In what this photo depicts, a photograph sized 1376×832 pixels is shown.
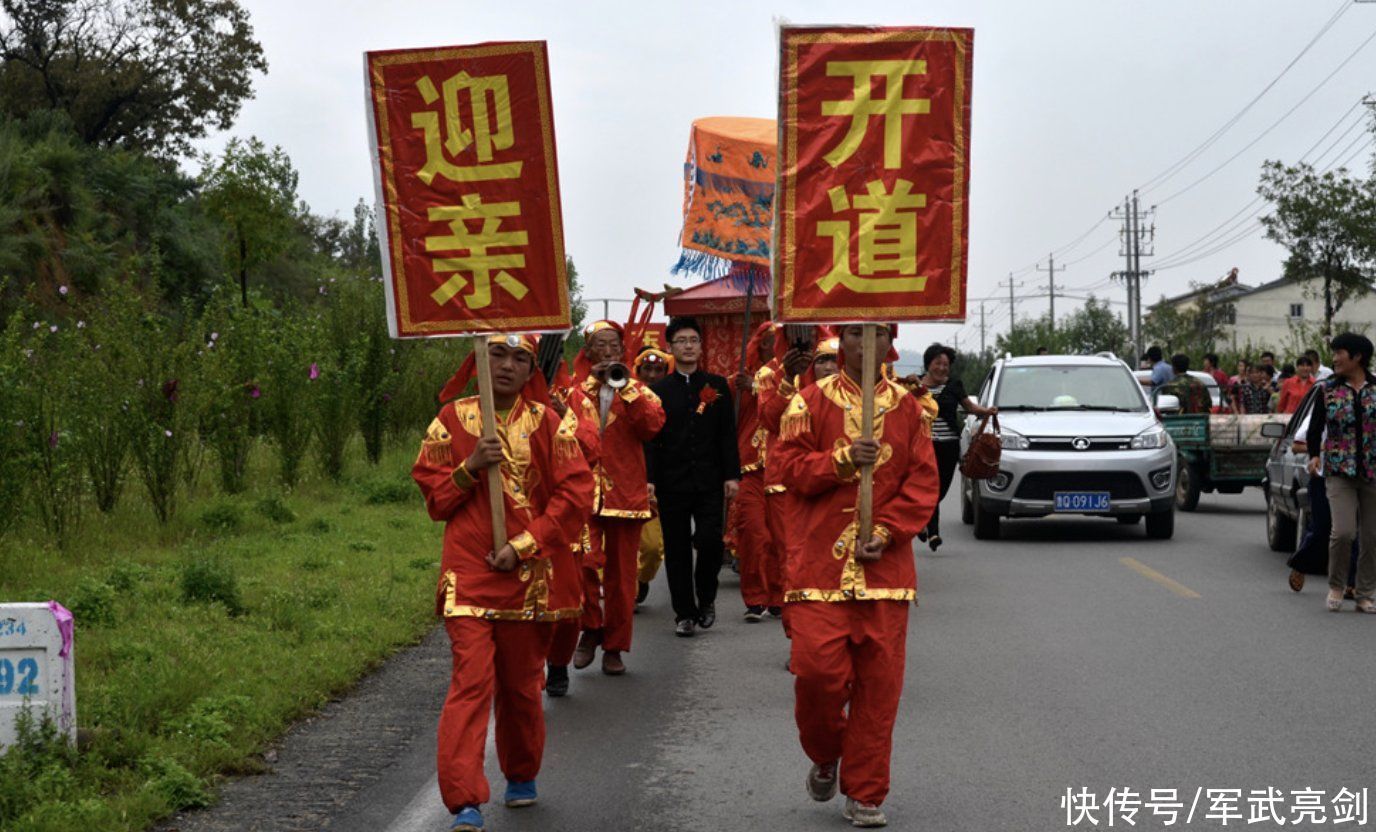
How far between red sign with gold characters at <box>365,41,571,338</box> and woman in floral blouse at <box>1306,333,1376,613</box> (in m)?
6.88

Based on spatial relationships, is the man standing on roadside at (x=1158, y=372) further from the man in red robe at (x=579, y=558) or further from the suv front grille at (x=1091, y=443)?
the man in red robe at (x=579, y=558)

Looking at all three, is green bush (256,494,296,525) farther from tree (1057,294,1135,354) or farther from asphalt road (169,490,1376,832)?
tree (1057,294,1135,354)

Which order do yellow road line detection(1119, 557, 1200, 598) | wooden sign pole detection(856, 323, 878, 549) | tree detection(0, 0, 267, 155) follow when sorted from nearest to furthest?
wooden sign pole detection(856, 323, 878, 549)
yellow road line detection(1119, 557, 1200, 598)
tree detection(0, 0, 267, 155)

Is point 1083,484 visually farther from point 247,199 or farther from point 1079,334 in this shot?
point 1079,334

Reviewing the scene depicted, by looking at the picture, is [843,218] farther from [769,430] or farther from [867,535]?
[769,430]

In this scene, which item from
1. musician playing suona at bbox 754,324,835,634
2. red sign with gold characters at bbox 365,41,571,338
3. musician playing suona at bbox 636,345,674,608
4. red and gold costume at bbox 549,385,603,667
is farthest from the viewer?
musician playing suona at bbox 636,345,674,608

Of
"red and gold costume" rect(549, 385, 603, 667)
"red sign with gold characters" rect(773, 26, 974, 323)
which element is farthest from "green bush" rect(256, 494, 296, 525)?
"red sign with gold characters" rect(773, 26, 974, 323)

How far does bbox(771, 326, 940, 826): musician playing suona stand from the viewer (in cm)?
643

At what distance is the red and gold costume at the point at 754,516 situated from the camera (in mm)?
11812

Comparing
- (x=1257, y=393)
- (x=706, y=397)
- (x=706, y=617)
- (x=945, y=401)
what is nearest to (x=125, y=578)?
(x=706, y=617)

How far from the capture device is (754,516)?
39.3 feet

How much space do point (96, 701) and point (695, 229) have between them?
6.94 m

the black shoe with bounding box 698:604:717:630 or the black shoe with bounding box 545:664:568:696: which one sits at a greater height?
the black shoe with bounding box 545:664:568:696

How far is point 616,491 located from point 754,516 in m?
2.01
